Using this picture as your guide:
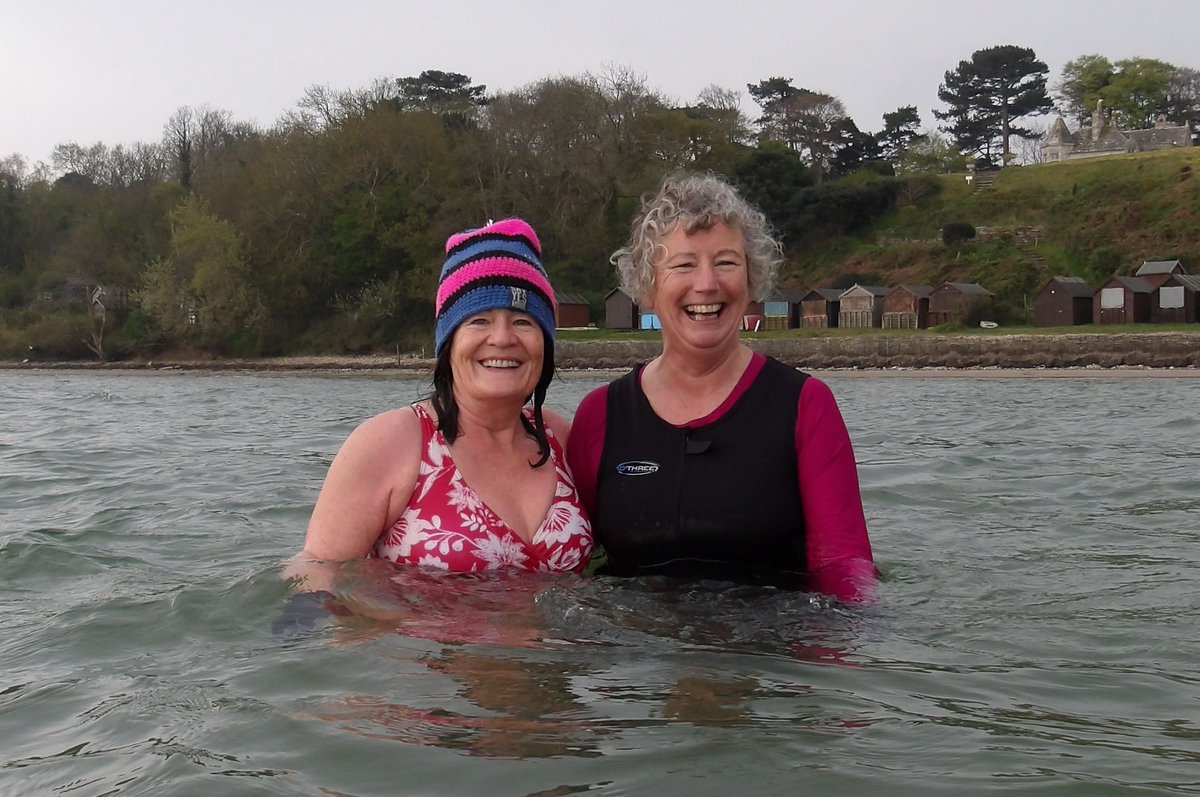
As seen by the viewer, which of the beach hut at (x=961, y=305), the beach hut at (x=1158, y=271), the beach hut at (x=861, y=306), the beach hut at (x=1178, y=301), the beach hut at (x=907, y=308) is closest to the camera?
the beach hut at (x=1178, y=301)

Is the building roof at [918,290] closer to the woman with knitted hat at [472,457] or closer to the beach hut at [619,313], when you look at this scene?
the beach hut at [619,313]

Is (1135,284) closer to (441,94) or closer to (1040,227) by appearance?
(1040,227)

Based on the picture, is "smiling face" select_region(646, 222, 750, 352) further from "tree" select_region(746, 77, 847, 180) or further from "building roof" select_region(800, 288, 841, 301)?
"tree" select_region(746, 77, 847, 180)

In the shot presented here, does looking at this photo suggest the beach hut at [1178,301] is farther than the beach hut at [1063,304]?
No

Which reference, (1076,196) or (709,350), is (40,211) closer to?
(1076,196)

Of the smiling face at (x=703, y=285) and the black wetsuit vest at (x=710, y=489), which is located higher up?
the smiling face at (x=703, y=285)

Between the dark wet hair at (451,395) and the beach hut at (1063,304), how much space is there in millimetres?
53925

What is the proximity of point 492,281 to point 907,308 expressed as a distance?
57402 mm

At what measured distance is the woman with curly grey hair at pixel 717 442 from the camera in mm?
4449

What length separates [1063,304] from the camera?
53.8 metres

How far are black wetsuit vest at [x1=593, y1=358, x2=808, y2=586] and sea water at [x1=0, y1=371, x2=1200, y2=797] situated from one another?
0.50 feet

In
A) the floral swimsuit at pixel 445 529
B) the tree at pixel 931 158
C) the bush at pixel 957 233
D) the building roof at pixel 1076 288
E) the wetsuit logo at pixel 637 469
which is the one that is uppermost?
the tree at pixel 931 158

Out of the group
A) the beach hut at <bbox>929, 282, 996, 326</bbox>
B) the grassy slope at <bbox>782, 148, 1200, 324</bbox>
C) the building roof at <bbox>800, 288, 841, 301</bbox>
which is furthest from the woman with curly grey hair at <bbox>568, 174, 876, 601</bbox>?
the building roof at <bbox>800, 288, 841, 301</bbox>

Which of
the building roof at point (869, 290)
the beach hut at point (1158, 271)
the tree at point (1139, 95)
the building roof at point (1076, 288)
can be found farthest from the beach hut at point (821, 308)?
the tree at point (1139, 95)
